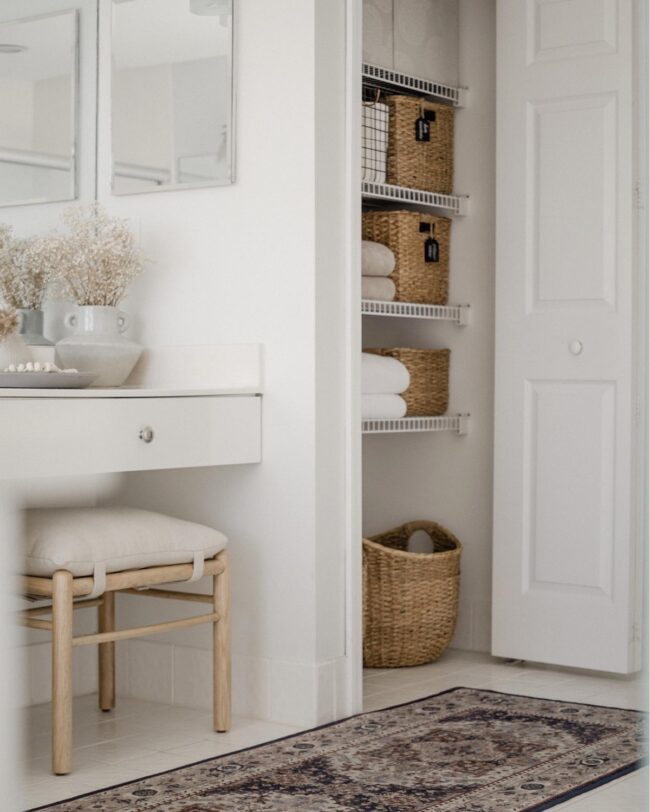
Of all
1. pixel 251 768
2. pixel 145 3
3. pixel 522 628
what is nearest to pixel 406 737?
pixel 251 768

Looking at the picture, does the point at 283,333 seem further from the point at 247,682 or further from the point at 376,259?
the point at 247,682

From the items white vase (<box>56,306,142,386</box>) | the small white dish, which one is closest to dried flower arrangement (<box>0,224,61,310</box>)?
white vase (<box>56,306,142,386</box>)

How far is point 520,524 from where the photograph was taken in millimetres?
3881

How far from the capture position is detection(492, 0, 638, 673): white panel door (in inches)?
146

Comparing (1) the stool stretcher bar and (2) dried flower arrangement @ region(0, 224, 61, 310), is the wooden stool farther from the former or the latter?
(2) dried flower arrangement @ region(0, 224, 61, 310)

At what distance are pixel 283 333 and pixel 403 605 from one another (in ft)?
3.35

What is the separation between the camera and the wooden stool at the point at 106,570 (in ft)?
8.96

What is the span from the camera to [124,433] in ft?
9.50

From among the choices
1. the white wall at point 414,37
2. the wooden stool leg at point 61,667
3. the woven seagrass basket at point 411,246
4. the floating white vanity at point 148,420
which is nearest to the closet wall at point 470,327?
the white wall at point 414,37

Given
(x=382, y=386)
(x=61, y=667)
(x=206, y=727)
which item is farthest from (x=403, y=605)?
(x=61, y=667)

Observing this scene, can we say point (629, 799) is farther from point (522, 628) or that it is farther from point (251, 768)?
point (522, 628)

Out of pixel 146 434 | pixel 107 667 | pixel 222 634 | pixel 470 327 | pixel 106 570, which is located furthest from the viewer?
pixel 470 327

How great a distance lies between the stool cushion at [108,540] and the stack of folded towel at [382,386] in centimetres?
80

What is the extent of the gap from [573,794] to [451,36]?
97.1 inches
